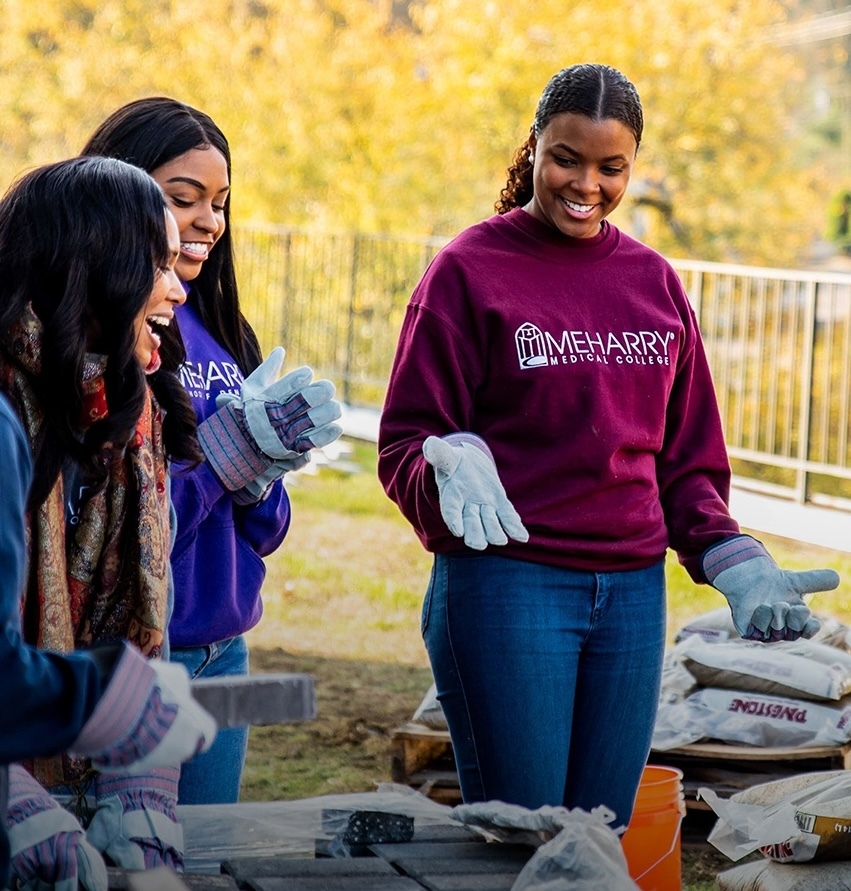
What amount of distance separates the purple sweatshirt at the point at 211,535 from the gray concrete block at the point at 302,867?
0.58 meters

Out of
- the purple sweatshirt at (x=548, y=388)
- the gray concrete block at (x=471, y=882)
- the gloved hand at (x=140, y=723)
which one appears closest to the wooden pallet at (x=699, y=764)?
the purple sweatshirt at (x=548, y=388)

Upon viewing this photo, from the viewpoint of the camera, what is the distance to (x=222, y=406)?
2658 mm

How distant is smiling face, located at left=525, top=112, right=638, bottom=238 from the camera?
2.66m

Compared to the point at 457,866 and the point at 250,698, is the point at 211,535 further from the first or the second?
the point at 250,698

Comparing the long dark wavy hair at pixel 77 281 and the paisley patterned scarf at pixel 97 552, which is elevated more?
the long dark wavy hair at pixel 77 281

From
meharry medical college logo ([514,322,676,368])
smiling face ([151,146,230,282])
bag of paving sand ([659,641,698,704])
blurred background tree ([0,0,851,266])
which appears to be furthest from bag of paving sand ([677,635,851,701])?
blurred background tree ([0,0,851,266])

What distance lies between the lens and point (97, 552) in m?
2.12

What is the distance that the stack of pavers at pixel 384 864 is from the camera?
203 centimetres

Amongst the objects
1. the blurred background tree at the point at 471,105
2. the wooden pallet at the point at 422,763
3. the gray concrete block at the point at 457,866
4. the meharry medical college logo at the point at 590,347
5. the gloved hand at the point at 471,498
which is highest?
the blurred background tree at the point at 471,105

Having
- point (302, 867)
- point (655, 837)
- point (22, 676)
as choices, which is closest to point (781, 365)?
point (655, 837)

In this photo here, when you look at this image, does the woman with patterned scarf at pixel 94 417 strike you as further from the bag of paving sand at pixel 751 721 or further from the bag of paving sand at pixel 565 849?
the bag of paving sand at pixel 751 721

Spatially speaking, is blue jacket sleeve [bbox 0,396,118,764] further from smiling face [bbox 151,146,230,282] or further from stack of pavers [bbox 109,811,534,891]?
smiling face [bbox 151,146,230,282]

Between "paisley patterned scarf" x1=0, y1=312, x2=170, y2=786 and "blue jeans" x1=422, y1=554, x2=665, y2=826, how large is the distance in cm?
65

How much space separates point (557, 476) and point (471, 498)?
0.74ft
